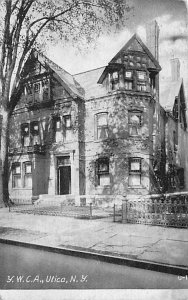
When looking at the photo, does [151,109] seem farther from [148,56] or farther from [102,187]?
[102,187]

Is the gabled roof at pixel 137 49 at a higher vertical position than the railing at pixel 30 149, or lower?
higher

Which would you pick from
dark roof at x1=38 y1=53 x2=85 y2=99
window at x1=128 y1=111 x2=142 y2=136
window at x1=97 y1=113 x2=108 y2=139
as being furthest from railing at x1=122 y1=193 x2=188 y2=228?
dark roof at x1=38 y1=53 x2=85 y2=99

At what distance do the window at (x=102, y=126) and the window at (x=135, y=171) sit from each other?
2.20 meters

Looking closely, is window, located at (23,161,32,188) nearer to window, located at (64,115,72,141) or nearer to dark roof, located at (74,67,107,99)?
window, located at (64,115,72,141)

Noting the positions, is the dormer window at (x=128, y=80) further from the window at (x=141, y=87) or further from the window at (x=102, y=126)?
the window at (x=102, y=126)

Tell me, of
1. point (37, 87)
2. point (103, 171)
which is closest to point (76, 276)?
point (103, 171)

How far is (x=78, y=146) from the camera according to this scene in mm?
14648

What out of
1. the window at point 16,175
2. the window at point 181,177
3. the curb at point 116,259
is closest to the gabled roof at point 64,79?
the window at point 16,175

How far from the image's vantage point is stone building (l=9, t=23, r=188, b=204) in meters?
13.7

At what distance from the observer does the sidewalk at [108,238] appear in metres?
5.02

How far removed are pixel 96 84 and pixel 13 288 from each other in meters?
12.7

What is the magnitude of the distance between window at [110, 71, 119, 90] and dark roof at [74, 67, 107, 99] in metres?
0.54

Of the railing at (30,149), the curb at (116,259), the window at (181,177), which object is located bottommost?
the curb at (116,259)

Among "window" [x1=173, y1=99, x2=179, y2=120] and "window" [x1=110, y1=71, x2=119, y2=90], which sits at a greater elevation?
"window" [x1=110, y1=71, x2=119, y2=90]
